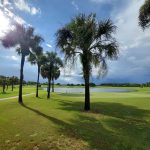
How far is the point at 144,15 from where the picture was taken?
623 inches

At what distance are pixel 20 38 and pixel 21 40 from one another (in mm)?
300

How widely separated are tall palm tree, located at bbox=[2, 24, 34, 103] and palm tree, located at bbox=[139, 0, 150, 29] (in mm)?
21984

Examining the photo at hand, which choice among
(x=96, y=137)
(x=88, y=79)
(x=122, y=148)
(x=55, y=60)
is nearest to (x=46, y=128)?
(x=96, y=137)

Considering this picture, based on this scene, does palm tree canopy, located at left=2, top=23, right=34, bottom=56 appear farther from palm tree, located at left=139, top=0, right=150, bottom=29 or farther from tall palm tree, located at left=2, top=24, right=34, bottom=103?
palm tree, located at left=139, top=0, right=150, bottom=29

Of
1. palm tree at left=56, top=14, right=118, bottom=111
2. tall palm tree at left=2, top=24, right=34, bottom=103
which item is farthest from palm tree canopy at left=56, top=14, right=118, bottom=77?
tall palm tree at left=2, top=24, right=34, bottom=103

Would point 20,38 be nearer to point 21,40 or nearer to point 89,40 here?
point 21,40

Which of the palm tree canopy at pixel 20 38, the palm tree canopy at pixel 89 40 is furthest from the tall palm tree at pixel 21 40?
the palm tree canopy at pixel 89 40

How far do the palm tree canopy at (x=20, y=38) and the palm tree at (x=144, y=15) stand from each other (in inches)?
865

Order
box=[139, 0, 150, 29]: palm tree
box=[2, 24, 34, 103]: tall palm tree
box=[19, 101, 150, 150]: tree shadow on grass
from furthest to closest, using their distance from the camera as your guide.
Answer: box=[2, 24, 34, 103]: tall palm tree → box=[139, 0, 150, 29]: palm tree → box=[19, 101, 150, 150]: tree shadow on grass

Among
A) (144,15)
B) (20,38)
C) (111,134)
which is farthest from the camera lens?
(20,38)

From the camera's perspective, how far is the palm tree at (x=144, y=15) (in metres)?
15.6

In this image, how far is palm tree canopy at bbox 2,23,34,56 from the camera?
114ft

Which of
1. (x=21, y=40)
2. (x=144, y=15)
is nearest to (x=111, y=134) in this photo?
(x=144, y=15)

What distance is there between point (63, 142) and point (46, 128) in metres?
3.04
